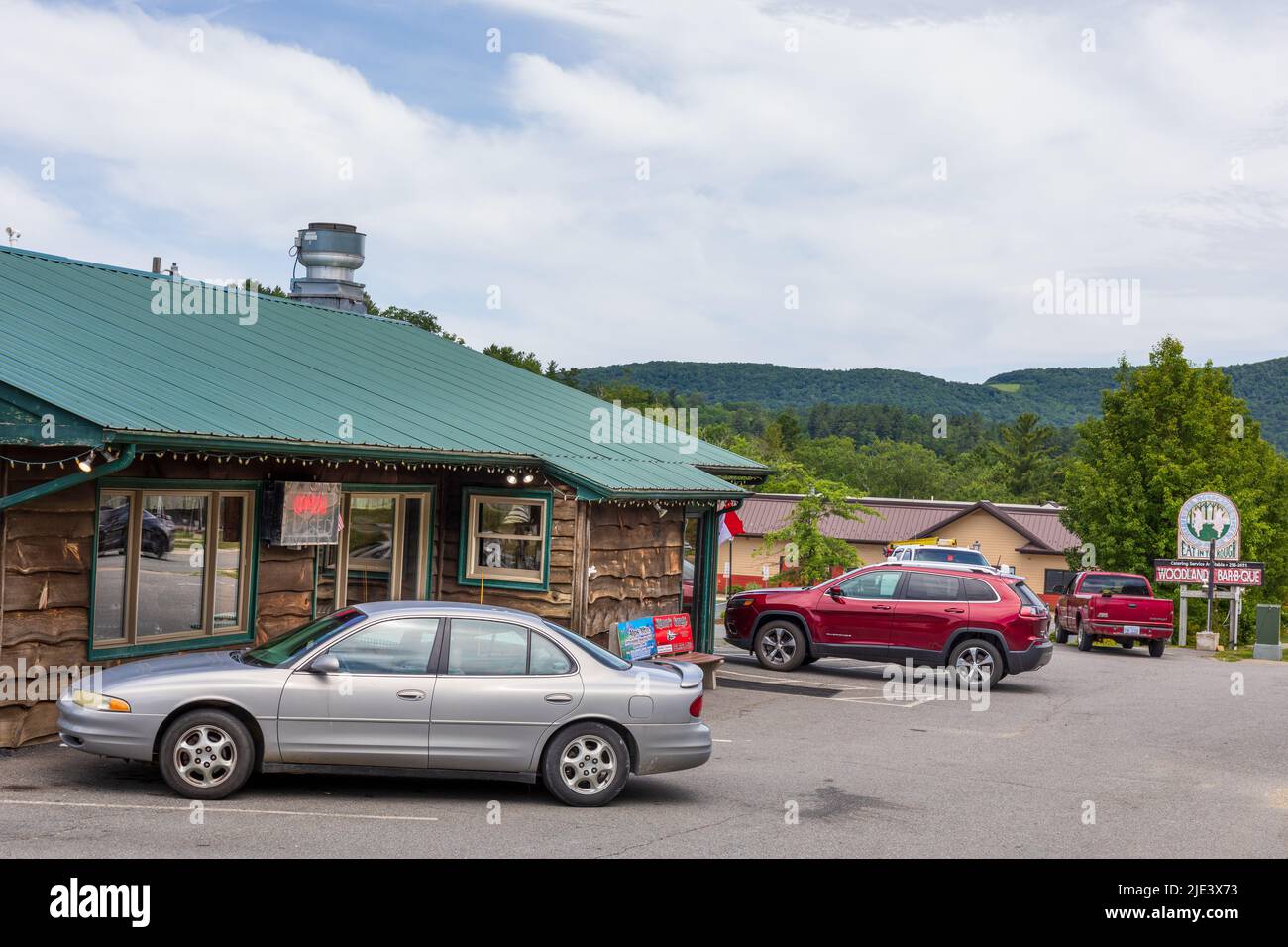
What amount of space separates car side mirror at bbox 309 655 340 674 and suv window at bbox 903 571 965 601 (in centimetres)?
1186

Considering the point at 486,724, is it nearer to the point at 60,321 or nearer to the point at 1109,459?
the point at 60,321

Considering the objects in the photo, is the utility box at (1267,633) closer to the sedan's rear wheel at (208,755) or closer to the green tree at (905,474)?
A: the sedan's rear wheel at (208,755)

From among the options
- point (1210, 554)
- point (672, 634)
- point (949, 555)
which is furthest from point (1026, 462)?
point (672, 634)

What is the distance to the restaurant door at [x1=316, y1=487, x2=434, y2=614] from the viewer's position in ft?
48.9

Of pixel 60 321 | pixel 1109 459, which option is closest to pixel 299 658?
pixel 60 321

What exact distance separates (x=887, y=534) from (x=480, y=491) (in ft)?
183

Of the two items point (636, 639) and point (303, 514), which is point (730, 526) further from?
point (303, 514)

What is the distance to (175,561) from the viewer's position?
12.3 meters

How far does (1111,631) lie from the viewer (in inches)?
1097

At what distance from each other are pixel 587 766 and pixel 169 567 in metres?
5.09

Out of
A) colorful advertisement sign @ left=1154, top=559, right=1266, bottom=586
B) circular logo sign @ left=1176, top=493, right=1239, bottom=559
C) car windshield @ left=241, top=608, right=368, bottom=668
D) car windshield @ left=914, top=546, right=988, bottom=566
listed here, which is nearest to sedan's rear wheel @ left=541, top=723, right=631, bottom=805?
car windshield @ left=241, top=608, right=368, bottom=668

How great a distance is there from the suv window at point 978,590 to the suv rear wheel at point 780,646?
2.65 metres

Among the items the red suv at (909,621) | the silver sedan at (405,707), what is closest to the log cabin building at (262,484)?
the silver sedan at (405,707)

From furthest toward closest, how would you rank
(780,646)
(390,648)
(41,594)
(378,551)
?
(780,646) < (378,551) < (41,594) < (390,648)
